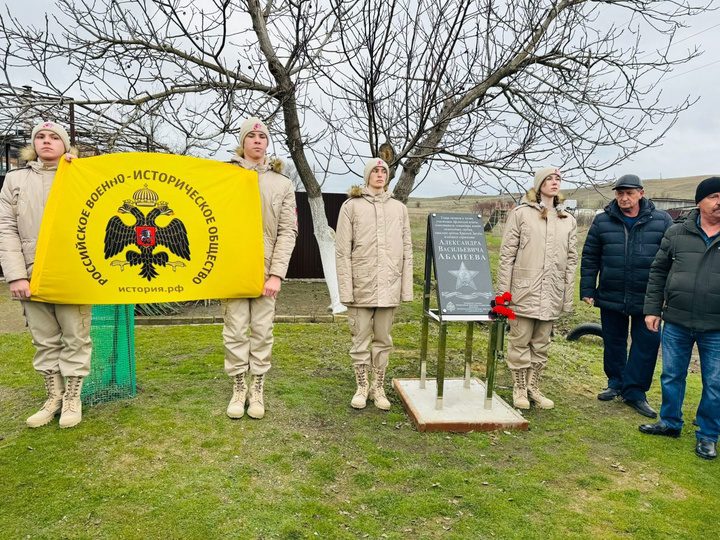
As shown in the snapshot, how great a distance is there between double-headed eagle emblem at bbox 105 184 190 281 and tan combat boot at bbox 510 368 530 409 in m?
3.18

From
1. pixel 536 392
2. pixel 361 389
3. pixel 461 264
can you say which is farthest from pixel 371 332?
pixel 536 392

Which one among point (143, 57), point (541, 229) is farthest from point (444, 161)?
point (143, 57)

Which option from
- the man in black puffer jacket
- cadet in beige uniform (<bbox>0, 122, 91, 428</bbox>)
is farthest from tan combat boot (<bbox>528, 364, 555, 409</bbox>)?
cadet in beige uniform (<bbox>0, 122, 91, 428</bbox>)

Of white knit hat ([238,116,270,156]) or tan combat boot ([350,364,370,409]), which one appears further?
tan combat boot ([350,364,370,409])

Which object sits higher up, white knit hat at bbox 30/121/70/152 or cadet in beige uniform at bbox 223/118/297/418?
white knit hat at bbox 30/121/70/152

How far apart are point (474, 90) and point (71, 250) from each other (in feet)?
16.7

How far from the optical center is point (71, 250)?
370cm

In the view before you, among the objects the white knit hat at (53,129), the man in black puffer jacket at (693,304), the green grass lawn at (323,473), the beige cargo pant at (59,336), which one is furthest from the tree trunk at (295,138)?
the man in black puffer jacket at (693,304)

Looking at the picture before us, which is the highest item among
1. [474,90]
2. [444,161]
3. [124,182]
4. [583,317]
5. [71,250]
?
[474,90]

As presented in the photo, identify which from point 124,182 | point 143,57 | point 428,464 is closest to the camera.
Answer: point 428,464

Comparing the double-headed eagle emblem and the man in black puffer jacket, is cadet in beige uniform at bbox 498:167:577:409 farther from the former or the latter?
the double-headed eagle emblem

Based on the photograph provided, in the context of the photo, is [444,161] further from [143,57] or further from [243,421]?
[243,421]

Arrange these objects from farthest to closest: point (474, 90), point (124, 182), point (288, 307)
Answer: point (288, 307) < point (474, 90) < point (124, 182)

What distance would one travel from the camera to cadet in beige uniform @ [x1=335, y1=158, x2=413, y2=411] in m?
4.21
